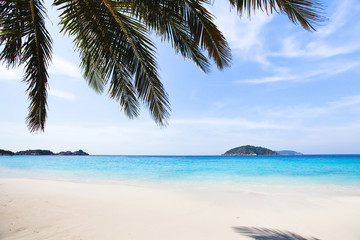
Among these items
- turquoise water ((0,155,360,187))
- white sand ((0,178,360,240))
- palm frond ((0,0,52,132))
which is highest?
palm frond ((0,0,52,132))

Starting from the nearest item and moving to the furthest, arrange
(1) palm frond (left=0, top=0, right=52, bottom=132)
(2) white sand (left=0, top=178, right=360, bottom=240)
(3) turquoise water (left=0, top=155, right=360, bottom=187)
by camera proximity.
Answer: (1) palm frond (left=0, top=0, right=52, bottom=132) → (2) white sand (left=0, top=178, right=360, bottom=240) → (3) turquoise water (left=0, top=155, right=360, bottom=187)

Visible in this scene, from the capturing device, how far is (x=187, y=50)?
10.8ft

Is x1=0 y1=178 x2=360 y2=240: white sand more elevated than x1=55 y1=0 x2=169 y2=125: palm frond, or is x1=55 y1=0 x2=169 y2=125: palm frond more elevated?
x1=55 y1=0 x2=169 y2=125: palm frond

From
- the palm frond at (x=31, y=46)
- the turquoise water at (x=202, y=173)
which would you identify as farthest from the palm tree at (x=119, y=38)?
the turquoise water at (x=202, y=173)

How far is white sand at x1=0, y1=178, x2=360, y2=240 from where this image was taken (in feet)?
10.6

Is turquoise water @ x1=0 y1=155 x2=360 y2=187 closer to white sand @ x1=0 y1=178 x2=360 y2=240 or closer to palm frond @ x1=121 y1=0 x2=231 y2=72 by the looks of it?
white sand @ x1=0 y1=178 x2=360 y2=240

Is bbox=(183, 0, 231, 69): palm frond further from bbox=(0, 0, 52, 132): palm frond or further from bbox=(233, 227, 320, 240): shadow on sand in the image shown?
bbox=(233, 227, 320, 240): shadow on sand

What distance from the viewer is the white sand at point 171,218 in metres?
3.23

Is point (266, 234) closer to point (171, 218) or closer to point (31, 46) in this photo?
point (171, 218)

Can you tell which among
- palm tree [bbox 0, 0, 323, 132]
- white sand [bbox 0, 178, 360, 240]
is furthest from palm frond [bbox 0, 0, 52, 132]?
white sand [bbox 0, 178, 360, 240]

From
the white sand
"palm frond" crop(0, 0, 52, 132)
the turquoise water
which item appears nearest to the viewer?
"palm frond" crop(0, 0, 52, 132)

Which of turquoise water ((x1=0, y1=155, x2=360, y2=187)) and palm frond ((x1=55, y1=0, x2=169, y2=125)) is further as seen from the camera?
turquoise water ((x1=0, y1=155, x2=360, y2=187))

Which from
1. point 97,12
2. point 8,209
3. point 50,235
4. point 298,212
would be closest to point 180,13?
point 97,12

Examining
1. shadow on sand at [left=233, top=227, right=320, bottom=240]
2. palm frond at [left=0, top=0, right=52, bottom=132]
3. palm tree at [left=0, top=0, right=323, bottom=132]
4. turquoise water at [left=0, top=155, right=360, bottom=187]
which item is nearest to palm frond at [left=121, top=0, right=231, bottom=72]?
palm tree at [left=0, top=0, right=323, bottom=132]
